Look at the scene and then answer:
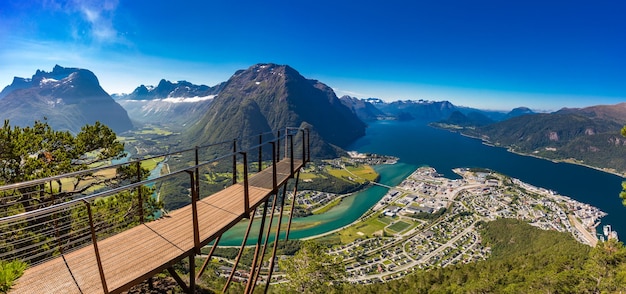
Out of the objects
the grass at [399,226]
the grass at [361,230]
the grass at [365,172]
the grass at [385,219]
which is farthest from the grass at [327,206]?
the grass at [365,172]

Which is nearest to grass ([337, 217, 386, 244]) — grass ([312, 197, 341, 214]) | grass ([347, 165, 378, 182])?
grass ([312, 197, 341, 214])

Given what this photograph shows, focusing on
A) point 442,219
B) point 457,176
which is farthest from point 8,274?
point 457,176

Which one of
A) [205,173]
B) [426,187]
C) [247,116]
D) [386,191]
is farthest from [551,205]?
[247,116]

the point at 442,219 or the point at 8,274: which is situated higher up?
the point at 8,274

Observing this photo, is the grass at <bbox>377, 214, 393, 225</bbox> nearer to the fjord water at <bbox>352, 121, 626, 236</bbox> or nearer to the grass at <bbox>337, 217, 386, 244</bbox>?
the grass at <bbox>337, 217, 386, 244</bbox>

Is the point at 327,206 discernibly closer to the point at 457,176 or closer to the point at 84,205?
the point at 457,176

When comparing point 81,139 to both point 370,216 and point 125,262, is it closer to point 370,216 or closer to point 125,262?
point 125,262
